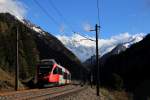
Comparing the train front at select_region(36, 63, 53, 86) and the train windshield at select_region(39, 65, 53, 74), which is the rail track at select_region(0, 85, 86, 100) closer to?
the train front at select_region(36, 63, 53, 86)

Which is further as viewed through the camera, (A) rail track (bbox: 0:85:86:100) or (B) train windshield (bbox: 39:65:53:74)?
(B) train windshield (bbox: 39:65:53:74)

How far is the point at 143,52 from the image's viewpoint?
15325 centimetres

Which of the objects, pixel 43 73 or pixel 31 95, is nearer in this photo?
pixel 31 95

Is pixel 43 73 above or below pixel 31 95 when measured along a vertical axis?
above

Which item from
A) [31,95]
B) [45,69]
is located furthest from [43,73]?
[31,95]

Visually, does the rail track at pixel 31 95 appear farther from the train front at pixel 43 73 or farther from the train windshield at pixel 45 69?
the train windshield at pixel 45 69

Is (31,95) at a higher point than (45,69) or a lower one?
lower

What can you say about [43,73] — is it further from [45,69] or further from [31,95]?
[31,95]

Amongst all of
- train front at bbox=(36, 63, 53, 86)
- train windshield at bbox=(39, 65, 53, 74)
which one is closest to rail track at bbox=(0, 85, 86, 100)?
train front at bbox=(36, 63, 53, 86)

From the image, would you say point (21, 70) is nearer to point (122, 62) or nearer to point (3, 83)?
point (3, 83)

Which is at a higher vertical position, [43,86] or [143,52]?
[143,52]

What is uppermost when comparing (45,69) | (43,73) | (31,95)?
(45,69)

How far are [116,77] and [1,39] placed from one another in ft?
127

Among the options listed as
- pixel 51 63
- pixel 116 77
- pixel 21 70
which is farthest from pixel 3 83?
pixel 21 70
